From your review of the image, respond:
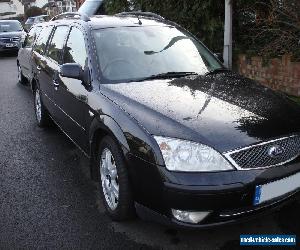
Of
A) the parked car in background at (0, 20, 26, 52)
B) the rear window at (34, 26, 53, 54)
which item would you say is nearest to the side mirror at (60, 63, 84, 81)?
the rear window at (34, 26, 53, 54)

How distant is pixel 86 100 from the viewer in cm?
397

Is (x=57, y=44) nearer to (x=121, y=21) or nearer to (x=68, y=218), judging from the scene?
(x=121, y=21)

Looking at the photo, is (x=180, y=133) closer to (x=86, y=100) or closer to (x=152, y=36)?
(x=86, y=100)

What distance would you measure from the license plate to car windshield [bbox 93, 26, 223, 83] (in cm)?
162

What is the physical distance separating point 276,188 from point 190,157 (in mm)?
682

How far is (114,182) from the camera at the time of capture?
11.4 feet

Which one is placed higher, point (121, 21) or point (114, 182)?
point (121, 21)

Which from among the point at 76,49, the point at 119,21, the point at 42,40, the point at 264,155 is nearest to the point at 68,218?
the point at 264,155

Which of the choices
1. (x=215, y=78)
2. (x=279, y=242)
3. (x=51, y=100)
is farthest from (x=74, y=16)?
(x=279, y=242)

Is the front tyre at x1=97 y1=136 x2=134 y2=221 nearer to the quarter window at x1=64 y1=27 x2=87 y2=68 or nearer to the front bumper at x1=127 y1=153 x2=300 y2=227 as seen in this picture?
the front bumper at x1=127 y1=153 x2=300 y2=227

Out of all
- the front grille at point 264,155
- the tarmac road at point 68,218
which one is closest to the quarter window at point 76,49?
the tarmac road at point 68,218

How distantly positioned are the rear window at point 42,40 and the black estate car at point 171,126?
1249 millimetres

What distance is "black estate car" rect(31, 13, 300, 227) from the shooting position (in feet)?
9.30

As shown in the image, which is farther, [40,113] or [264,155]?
[40,113]
